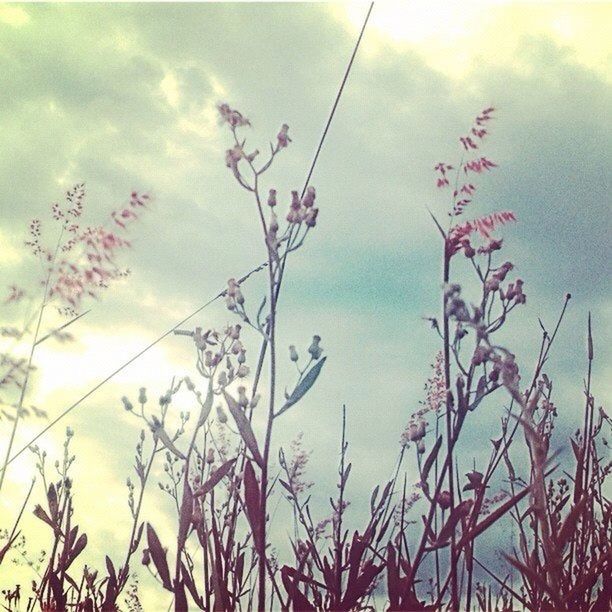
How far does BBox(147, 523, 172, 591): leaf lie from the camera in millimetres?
1699

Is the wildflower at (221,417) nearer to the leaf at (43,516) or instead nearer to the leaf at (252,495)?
the leaf at (252,495)

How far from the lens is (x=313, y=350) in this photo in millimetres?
1736

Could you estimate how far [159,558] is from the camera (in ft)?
5.57

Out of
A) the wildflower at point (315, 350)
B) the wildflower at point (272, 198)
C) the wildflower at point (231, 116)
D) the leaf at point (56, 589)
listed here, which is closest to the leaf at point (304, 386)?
the wildflower at point (315, 350)

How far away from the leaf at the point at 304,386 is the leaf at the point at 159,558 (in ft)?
1.51

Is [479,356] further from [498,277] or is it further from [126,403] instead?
[126,403]

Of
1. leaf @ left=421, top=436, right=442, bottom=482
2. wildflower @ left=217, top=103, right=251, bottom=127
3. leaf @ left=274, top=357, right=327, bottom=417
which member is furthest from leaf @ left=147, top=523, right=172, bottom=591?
wildflower @ left=217, top=103, right=251, bottom=127

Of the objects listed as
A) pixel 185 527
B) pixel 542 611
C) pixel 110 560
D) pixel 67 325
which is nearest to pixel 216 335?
pixel 67 325

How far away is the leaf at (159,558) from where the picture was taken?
66.9 inches

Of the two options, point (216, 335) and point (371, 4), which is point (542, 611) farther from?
point (371, 4)

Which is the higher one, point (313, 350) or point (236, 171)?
point (236, 171)

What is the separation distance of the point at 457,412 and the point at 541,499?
0.45 meters

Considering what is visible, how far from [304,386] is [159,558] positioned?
518 mm

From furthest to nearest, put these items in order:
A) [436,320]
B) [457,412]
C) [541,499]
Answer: [436,320] → [457,412] → [541,499]
